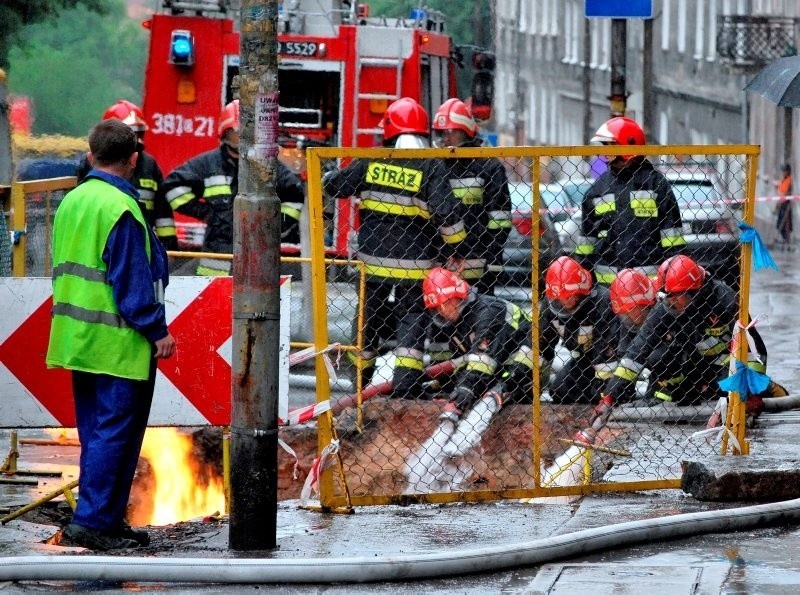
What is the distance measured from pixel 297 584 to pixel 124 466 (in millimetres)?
1111

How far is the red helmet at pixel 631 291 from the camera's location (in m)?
8.38

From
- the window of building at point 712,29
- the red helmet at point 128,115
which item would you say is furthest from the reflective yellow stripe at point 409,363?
the window of building at point 712,29

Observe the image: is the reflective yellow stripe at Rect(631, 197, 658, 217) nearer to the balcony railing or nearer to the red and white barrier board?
the red and white barrier board

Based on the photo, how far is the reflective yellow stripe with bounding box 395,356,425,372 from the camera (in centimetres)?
849

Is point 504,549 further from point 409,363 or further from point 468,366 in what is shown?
point 409,363

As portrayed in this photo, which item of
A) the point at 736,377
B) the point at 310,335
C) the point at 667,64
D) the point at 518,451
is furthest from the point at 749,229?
the point at 667,64

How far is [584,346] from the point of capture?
8773 millimetres

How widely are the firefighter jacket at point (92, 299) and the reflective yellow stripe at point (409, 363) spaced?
7.45ft

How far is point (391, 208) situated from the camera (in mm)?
9188

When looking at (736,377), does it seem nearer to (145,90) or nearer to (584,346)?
(584,346)

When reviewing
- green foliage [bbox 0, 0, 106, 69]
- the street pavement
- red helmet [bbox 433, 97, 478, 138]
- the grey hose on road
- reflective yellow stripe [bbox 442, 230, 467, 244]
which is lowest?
the street pavement

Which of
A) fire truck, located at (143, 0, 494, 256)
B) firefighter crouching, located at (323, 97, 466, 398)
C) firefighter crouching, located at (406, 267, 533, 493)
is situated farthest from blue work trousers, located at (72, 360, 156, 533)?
fire truck, located at (143, 0, 494, 256)

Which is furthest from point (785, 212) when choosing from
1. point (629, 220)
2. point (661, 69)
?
point (629, 220)

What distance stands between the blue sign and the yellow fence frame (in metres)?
4.35
